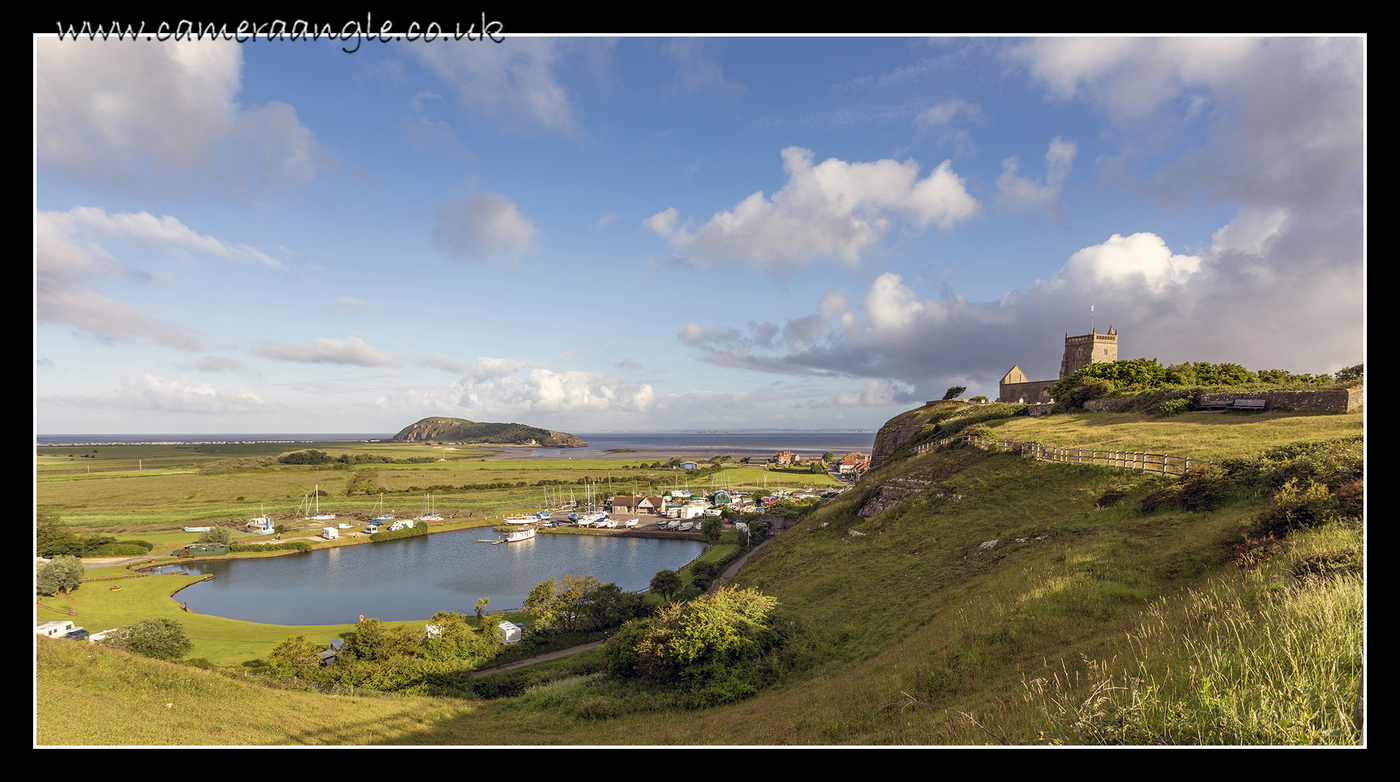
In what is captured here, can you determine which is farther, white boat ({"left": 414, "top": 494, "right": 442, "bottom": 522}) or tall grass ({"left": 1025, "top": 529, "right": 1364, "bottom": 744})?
white boat ({"left": 414, "top": 494, "right": 442, "bottom": 522})

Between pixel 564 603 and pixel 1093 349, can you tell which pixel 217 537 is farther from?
pixel 1093 349

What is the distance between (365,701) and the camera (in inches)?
638

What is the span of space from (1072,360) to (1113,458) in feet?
143

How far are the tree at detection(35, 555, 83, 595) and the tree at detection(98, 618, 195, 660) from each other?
27.0 meters

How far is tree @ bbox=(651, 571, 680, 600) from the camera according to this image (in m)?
36.0

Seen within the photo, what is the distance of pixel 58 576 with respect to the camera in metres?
39.5

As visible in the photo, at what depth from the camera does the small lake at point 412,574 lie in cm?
4619

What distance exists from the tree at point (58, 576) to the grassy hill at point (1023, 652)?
150 ft

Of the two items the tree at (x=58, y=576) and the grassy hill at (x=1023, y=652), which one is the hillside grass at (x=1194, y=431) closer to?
the grassy hill at (x=1023, y=652)

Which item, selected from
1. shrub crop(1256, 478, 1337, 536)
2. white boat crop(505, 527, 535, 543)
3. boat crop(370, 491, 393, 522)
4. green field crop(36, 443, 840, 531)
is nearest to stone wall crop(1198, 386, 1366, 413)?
shrub crop(1256, 478, 1337, 536)

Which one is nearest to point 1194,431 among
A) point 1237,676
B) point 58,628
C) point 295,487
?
point 1237,676

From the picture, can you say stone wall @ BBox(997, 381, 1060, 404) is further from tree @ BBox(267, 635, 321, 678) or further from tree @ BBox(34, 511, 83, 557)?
tree @ BBox(34, 511, 83, 557)
